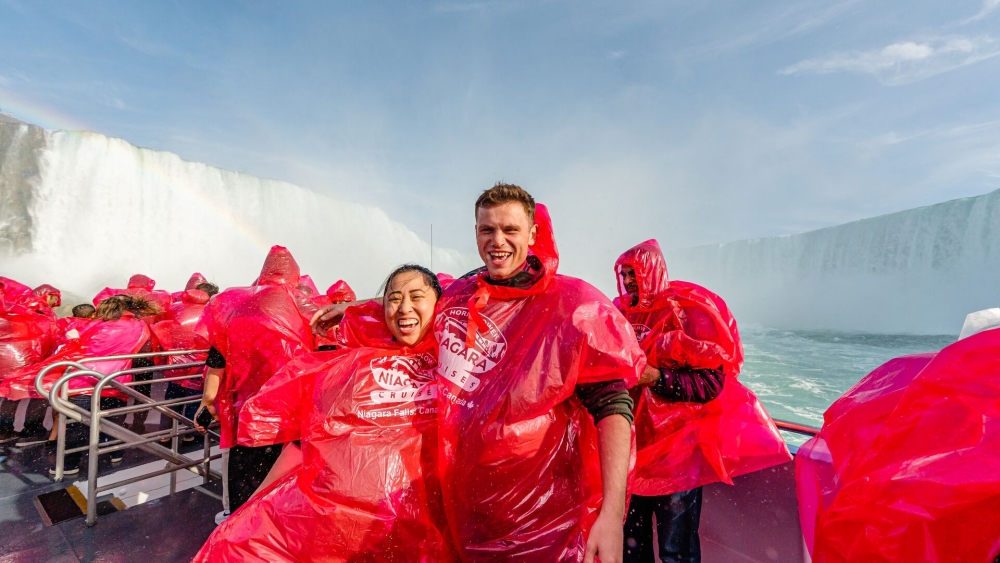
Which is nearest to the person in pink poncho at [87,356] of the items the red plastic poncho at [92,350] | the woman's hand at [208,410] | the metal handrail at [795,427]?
the red plastic poncho at [92,350]

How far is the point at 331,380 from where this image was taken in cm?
148

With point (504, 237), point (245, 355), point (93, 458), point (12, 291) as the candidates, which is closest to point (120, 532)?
point (93, 458)

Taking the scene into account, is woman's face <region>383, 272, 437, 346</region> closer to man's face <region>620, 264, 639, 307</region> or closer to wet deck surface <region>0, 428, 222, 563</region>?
man's face <region>620, 264, 639, 307</region>

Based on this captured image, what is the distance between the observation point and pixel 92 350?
4.37 m

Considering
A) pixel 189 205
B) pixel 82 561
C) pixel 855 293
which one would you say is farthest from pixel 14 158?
pixel 855 293

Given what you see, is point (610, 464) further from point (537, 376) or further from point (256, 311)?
point (256, 311)

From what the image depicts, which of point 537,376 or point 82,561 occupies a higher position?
point 537,376

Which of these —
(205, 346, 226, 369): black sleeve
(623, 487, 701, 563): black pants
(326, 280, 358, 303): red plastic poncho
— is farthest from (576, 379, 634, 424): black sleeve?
(326, 280, 358, 303): red plastic poncho

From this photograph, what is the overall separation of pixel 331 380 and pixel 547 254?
810mm

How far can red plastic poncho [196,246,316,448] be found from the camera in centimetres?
247

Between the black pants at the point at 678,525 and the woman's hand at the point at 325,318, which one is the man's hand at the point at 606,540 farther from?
the woman's hand at the point at 325,318

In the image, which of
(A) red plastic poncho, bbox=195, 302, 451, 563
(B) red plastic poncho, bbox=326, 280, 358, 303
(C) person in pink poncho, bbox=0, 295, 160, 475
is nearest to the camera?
(A) red plastic poncho, bbox=195, 302, 451, 563

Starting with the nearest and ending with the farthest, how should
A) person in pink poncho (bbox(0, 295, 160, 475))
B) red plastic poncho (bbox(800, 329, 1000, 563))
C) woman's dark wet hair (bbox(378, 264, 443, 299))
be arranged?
red plastic poncho (bbox(800, 329, 1000, 563)) → woman's dark wet hair (bbox(378, 264, 443, 299)) → person in pink poncho (bbox(0, 295, 160, 475))

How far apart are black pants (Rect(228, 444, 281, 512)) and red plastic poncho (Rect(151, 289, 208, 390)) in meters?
2.09
